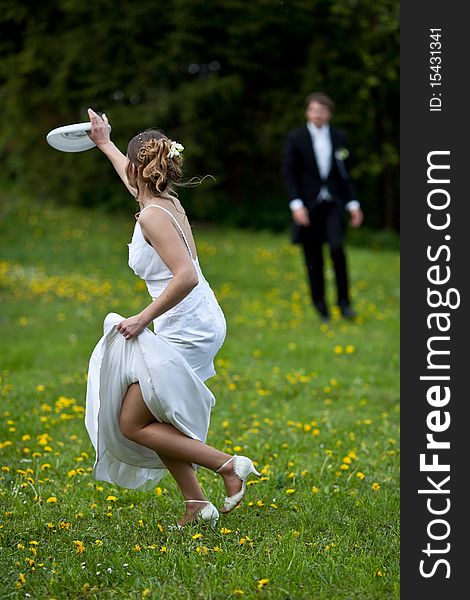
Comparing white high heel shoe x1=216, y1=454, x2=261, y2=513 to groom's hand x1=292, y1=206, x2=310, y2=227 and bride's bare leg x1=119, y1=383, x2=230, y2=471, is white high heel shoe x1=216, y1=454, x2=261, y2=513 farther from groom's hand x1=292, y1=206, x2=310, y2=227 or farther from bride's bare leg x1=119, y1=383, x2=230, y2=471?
groom's hand x1=292, y1=206, x2=310, y2=227

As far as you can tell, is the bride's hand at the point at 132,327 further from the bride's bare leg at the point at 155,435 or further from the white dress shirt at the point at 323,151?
the white dress shirt at the point at 323,151

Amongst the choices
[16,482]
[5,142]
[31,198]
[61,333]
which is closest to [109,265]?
[61,333]

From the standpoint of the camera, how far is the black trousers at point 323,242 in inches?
449

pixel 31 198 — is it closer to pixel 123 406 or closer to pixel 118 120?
pixel 118 120

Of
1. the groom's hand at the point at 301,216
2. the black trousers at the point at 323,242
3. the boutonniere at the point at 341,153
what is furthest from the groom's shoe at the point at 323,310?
the boutonniere at the point at 341,153

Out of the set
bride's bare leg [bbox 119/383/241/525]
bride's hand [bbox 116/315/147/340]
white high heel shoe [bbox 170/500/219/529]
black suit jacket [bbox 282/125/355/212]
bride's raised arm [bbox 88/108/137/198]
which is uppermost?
bride's raised arm [bbox 88/108/137/198]

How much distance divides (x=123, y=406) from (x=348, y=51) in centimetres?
1877

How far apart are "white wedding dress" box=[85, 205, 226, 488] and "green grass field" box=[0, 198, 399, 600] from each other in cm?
48

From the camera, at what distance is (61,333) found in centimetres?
1145

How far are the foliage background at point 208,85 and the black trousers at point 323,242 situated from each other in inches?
394

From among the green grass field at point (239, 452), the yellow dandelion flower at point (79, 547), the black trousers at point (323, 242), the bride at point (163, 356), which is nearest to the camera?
the green grass field at point (239, 452)

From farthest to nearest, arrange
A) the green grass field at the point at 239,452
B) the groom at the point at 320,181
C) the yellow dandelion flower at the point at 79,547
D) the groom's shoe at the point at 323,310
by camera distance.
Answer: the groom's shoe at the point at 323,310 < the groom at the point at 320,181 < the yellow dandelion flower at the point at 79,547 < the green grass field at the point at 239,452

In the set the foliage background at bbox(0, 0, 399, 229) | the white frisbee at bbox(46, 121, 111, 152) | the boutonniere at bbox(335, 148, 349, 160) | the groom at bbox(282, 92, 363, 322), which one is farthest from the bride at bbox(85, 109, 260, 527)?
the foliage background at bbox(0, 0, 399, 229)

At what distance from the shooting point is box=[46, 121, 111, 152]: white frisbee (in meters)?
4.90
